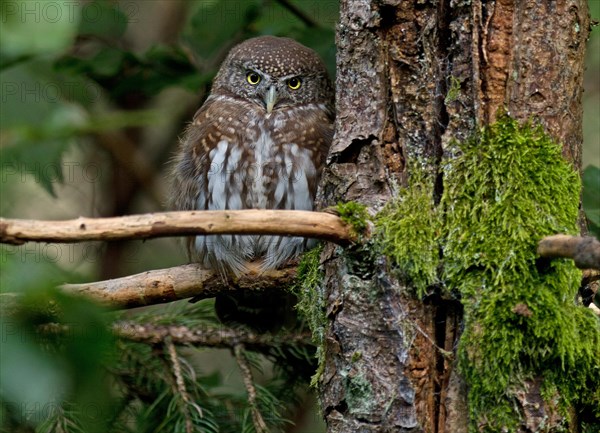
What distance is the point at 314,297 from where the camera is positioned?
2.50 metres

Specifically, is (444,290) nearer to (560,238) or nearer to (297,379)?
(560,238)

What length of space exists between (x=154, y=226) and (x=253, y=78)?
89.7 inches

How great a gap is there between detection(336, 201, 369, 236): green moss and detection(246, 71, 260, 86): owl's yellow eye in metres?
1.89

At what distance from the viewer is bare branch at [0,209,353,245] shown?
1752 millimetres

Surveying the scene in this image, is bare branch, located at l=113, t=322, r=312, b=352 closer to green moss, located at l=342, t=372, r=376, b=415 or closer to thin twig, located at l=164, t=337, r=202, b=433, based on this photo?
thin twig, located at l=164, t=337, r=202, b=433

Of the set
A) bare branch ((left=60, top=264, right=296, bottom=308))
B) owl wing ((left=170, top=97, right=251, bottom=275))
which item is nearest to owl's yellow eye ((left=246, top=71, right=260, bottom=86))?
owl wing ((left=170, top=97, right=251, bottom=275))

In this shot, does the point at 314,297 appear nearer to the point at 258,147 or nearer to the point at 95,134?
the point at 258,147

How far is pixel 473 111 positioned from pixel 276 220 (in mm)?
632

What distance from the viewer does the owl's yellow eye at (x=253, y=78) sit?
13.0ft

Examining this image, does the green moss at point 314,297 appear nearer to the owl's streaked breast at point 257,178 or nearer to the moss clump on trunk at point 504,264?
the moss clump on trunk at point 504,264

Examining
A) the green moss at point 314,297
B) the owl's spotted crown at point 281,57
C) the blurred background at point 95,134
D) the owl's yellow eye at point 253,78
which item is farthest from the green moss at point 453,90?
the owl's yellow eye at point 253,78

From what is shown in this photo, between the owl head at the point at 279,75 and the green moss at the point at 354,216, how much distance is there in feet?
5.56

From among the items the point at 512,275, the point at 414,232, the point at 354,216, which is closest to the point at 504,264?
the point at 512,275

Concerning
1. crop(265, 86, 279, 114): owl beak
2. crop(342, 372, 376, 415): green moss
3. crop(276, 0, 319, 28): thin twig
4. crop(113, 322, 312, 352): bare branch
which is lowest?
crop(113, 322, 312, 352): bare branch
